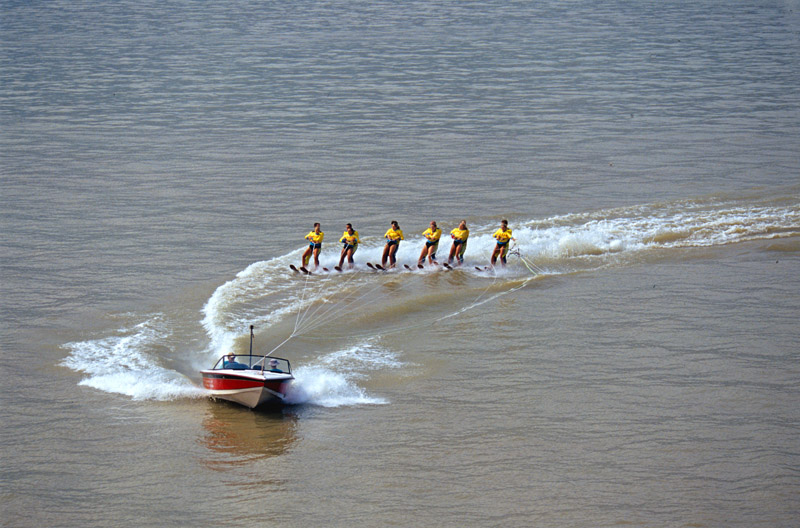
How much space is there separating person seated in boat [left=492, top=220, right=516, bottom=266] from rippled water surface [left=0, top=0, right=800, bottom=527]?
50 centimetres

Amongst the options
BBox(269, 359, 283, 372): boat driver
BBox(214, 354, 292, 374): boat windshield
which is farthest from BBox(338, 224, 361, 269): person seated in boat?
BBox(269, 359, 283, 372): boat driver

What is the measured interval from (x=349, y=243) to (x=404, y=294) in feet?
8.43

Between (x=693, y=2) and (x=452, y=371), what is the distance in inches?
2807

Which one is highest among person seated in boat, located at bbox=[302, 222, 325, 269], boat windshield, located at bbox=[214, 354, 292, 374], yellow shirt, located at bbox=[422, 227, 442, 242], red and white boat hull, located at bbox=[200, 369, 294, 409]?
yellow shirt, located at bbox=[422, 227, 442, 242]

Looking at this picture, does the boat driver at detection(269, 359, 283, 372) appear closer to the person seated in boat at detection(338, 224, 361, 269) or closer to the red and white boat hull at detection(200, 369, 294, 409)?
the red and white boat hull at detection(200, 369, 294, 409)

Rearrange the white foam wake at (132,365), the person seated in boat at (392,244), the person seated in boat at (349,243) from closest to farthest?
the white foam wake at (132,365) < the person seated in boat at (349,243) < the person seated in boat at (392,244)

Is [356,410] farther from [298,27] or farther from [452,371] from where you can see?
[298,27]

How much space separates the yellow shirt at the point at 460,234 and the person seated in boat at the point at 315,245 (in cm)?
399

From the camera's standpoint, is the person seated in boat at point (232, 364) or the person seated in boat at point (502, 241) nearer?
the person seated in boat at point (232, 364)

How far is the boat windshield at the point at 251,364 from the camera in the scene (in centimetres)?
1890

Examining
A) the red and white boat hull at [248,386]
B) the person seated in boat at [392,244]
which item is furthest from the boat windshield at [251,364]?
the person seated in boat at [392,244]

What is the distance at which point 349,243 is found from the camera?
26609 millimetres

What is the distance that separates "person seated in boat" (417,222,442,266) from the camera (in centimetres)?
2698

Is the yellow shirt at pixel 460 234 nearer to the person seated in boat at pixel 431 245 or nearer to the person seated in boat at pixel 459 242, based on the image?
the person seated in boat at pixel 459 242
